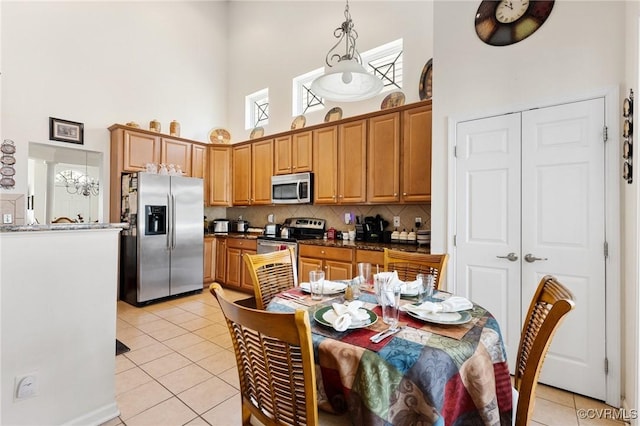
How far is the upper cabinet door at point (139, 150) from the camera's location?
13.5 feet

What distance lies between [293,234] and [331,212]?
0.70 m

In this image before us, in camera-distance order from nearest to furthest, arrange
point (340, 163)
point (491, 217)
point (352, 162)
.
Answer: point (491, 217)
point (352, 162)
point (340, 163)

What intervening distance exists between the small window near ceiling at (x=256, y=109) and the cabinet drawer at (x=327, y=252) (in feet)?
9.11

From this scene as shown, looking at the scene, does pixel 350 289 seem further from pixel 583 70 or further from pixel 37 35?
pixel 37 35

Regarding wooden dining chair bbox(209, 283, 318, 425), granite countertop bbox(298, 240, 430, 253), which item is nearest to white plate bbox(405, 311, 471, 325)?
wooden dining chair bbox(209, 283, 318, 425)

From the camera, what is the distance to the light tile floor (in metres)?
1.84

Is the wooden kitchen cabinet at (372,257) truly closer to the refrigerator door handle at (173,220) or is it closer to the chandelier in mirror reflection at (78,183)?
the refrigerator door handle at (173,220)

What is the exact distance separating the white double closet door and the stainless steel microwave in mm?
2096

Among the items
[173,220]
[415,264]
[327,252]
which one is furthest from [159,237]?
[415,264]

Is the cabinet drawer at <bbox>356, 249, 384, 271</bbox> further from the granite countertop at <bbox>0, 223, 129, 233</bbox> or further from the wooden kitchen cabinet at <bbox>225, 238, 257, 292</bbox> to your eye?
the granite countertop at <bbox>0, 223, 129, 233</bbox>

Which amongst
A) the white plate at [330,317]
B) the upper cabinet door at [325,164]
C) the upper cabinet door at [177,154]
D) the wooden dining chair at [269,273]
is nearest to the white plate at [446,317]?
the white plate at [330,317]

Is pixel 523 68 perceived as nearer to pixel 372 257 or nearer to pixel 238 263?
pixel 372 257

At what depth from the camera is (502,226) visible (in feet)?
7.55

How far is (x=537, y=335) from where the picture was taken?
1.05 metres
